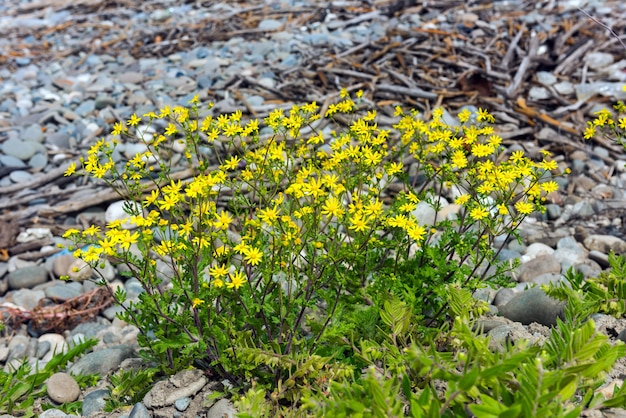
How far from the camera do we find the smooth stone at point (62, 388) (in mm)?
3688

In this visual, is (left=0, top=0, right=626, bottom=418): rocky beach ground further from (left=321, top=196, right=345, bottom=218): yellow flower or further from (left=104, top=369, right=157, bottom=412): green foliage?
(left=321, top=196, right=345, bottom=218): yellow flower

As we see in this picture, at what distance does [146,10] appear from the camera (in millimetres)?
13445

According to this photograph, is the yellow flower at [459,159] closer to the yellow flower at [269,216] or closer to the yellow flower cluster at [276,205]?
the yellow flower cluster at [276,205]

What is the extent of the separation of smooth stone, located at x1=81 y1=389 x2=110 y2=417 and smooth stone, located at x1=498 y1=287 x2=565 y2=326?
2.55 meters

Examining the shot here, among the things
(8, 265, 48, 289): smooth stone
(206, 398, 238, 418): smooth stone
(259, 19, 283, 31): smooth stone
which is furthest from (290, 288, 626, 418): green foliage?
(259, 19, 283, 31): smooth stone

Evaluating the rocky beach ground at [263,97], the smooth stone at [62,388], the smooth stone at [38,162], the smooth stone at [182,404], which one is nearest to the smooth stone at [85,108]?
the rocky beach ground at [263,97]

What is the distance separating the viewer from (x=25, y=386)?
3730 millimetres

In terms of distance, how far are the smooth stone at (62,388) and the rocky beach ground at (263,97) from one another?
1 cm

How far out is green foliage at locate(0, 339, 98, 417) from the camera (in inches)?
140

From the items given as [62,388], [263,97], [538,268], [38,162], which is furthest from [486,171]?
[38,162]

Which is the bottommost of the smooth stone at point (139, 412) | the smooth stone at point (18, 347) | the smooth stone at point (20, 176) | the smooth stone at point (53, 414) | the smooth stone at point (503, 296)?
the smooth stone at point (18, 347)

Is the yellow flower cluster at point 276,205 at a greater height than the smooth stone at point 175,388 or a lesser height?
greater

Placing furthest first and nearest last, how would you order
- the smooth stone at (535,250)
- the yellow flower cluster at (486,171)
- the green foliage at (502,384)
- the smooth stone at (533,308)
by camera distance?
1. the smooth stone at (535,250)
2. the smooth stone at (533,308)
3. the yellow flower cluster at (486,171)
4. the green foliage at (502,384)

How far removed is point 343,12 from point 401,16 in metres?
1.26
